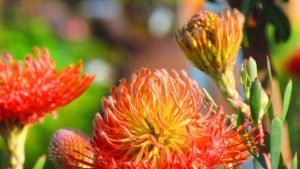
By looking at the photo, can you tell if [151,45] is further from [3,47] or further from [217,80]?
[217,80]

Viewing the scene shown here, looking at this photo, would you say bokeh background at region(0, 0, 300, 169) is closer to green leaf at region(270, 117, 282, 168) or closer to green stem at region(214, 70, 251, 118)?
green stem at region(214, 70, 251, 118)

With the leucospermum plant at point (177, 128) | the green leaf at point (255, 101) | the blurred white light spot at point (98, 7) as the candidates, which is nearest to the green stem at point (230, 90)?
the leucospermum plant at point (177, 128)

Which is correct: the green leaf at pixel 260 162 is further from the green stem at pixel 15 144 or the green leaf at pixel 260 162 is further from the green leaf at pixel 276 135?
the green stem at pixel 15 144

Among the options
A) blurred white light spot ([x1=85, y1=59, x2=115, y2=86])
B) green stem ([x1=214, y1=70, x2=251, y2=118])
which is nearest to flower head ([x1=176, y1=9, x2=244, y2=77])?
green stem ([x1=214, y1=70, x2=251, y2=118])

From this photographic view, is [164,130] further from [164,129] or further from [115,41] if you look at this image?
[115,41]

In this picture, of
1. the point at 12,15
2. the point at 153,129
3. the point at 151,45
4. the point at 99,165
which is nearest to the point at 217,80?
the point at 153,129
